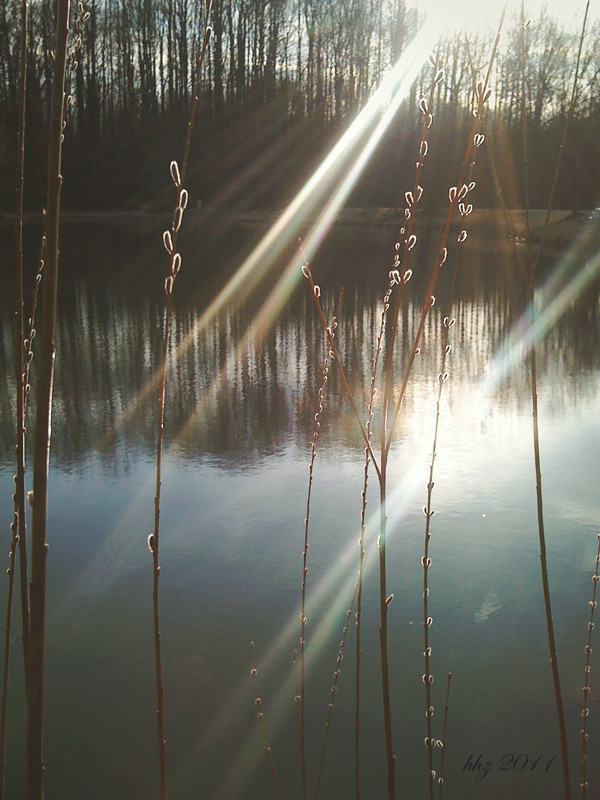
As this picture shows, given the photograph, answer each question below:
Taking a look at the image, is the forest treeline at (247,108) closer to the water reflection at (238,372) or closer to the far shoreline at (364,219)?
the far shoreline at (364,219)

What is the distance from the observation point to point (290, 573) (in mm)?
3047

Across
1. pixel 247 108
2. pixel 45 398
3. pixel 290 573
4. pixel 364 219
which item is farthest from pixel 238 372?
pixel 247 108

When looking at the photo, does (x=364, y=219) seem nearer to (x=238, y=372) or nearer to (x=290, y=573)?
(x=238, y=372)

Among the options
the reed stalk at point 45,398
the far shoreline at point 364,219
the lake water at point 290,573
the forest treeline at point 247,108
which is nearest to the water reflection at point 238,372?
the lake water at point 290,573

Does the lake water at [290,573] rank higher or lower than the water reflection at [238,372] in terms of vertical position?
lower

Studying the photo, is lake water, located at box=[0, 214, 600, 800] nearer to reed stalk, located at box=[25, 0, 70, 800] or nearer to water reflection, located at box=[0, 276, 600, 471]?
water reflection, located at box=[0, 276, 600, 471]

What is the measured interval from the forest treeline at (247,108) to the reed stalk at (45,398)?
2214 cm

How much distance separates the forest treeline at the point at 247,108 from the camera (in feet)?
81.2

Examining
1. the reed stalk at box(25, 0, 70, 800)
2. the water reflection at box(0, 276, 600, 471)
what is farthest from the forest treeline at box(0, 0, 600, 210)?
the reed stalk at box(25, 0, 70, 800)

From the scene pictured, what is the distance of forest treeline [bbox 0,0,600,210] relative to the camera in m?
24.8

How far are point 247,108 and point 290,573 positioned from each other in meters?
30.9

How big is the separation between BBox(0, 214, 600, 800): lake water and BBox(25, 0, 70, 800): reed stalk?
4.88 feet

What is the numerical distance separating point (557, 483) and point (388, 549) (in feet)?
3.65

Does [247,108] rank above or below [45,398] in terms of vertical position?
above
